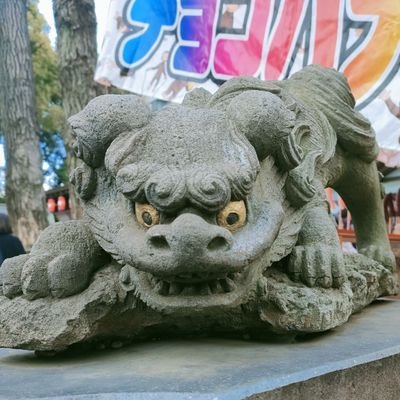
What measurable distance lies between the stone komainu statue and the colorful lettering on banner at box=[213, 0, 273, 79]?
2.55 meters

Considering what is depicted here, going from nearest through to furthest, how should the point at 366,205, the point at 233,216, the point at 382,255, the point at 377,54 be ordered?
1. the point at 233,216
2. the point at 382,255
3. the point at 366,205
4. the point at 377,54

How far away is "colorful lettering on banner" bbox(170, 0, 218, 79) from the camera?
4141mm

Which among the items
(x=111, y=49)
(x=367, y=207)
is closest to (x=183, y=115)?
(x=367, y=207)

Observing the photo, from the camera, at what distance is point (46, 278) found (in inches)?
52.6

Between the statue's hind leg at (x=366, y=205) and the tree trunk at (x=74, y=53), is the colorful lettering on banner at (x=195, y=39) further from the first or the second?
the statue's hind leg at (x=366, y=205)

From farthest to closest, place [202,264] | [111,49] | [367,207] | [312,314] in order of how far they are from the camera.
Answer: [111,49] → [367,207] → [312,314] → [202,264]

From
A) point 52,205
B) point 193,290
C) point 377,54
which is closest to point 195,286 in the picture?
point 193,290

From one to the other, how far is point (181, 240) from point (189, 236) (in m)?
0.02

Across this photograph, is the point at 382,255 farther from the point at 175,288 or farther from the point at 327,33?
the point at 327,33

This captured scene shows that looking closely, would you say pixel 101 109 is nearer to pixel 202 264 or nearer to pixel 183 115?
pixel 183 115

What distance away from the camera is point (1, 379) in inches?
45.7

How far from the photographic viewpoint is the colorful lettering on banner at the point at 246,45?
4016 mm

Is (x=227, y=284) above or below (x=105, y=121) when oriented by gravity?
below

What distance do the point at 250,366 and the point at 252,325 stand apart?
0.28 m
